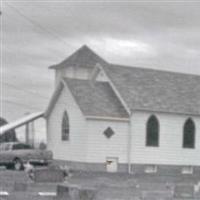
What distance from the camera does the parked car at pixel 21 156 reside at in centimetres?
4688

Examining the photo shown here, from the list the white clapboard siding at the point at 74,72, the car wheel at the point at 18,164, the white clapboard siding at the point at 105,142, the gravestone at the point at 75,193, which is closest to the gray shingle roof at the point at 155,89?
the white clapboard siding at the point at 105,142

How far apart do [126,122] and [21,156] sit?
7.21 m

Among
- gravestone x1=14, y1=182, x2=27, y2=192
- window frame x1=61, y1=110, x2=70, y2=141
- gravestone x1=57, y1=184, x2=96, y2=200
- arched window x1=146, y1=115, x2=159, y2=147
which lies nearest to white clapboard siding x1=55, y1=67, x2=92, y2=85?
window frame x1=61, y1=110, x2=70, y2=141

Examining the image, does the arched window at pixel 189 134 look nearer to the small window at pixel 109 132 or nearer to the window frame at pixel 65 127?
the small window at pixel 109 132

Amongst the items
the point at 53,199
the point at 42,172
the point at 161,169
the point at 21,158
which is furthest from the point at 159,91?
the point at 53,199

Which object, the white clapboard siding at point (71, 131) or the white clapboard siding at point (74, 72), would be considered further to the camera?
the white clapboard siding at point (74, 72)

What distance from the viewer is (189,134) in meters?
48.6

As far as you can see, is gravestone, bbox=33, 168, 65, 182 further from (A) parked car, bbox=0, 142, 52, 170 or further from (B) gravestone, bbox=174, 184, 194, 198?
(A) parked car, bbox=0, 142, 52, 170

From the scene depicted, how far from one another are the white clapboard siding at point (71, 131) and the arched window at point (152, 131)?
457cm

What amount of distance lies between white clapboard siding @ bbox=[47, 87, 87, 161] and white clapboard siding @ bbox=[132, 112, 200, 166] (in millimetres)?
3387

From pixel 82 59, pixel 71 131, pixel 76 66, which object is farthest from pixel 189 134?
pixel 82 59

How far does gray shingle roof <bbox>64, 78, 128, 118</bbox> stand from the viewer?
45097mm

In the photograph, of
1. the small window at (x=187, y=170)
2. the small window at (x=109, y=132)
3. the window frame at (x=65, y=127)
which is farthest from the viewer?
the small window at (x=187, y=170)

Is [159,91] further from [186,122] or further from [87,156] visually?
[87,156]
